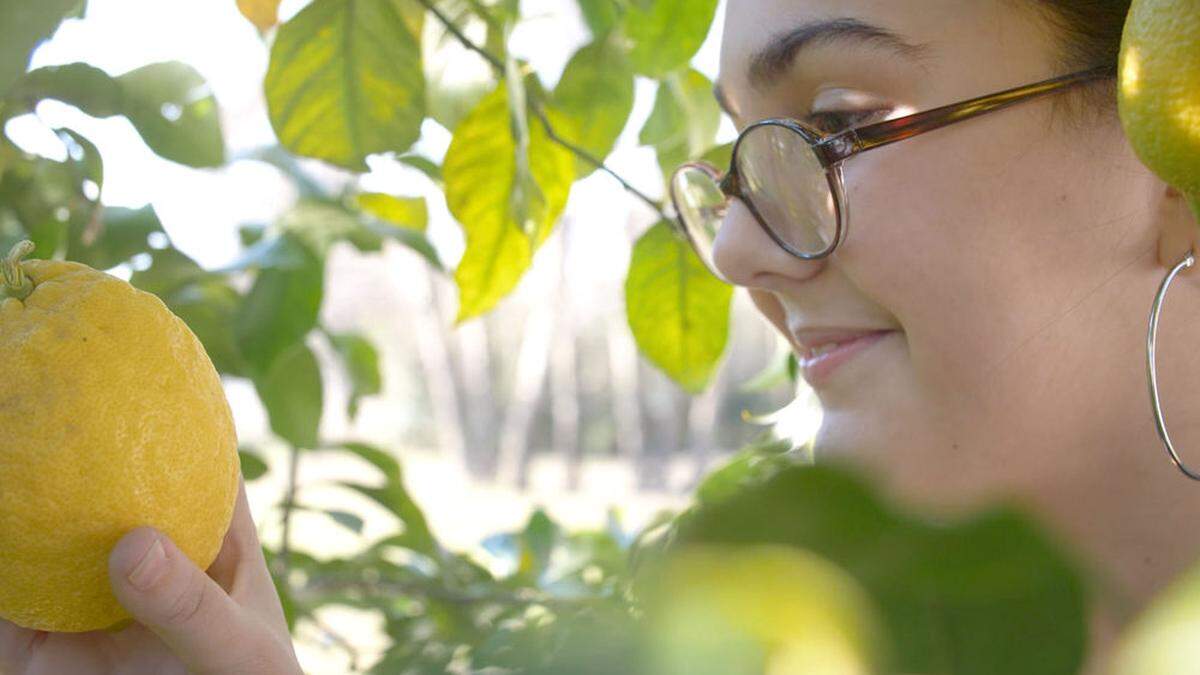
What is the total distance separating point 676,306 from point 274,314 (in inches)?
13.5

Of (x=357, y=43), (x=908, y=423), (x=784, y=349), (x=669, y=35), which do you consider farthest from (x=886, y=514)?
(x=784, y=349)

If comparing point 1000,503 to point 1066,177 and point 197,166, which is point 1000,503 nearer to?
point 1066,177

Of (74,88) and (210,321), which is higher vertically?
(74,88)

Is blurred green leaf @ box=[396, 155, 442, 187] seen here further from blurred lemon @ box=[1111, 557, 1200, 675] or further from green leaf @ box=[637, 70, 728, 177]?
blurred lemon @ box=[1111, 557, 1200, 675]

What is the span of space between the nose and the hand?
359 millimetres

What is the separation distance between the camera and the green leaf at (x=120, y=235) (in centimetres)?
79

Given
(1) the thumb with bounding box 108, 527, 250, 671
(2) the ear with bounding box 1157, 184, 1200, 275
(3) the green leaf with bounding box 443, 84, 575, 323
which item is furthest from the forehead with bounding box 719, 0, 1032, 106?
(1) the thumb with bounding box 108, 527, 250, 671

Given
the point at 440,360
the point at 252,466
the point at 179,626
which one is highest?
the point at 179,626

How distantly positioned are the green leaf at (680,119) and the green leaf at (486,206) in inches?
9.1

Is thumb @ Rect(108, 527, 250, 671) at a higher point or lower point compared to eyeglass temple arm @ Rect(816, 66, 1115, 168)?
lower

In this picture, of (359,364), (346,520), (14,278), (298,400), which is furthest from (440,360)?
(14,278)

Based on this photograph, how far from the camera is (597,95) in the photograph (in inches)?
35.9

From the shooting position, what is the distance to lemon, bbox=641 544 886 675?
5.4 inches

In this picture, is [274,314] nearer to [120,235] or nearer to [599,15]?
[120,235]
